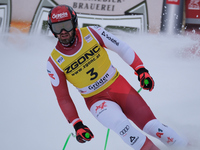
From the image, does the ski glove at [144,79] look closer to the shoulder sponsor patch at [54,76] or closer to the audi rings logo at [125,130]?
the audi rings logo at [125,130]

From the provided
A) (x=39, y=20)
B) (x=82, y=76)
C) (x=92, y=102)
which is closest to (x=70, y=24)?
(x=82, y=76)

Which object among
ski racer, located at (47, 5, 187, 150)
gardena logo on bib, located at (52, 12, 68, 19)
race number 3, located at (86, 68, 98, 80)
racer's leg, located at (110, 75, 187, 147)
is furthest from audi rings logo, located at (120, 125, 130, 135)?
gardena logo on bib, located at (52, 12, 68, 19)

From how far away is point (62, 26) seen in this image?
2771 millimetres

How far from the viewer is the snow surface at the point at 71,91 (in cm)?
397

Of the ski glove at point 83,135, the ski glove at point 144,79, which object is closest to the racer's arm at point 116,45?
the ski glove at point 144,79

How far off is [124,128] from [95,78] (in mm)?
585

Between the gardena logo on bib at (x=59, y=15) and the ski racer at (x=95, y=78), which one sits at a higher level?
the gardena logo on bib at (x=59, y=15)

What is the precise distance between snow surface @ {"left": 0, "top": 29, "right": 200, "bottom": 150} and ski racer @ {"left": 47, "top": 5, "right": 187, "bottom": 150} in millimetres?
472

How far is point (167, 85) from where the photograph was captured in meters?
5.13

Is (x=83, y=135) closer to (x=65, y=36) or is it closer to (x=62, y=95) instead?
(x=62, y=95)

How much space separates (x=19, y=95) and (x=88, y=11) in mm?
2623

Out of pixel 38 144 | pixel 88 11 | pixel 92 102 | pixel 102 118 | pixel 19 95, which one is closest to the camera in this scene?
pixel 102 118

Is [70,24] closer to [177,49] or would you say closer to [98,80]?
[98,80]

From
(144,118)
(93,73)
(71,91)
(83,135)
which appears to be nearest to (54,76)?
(93,73)
